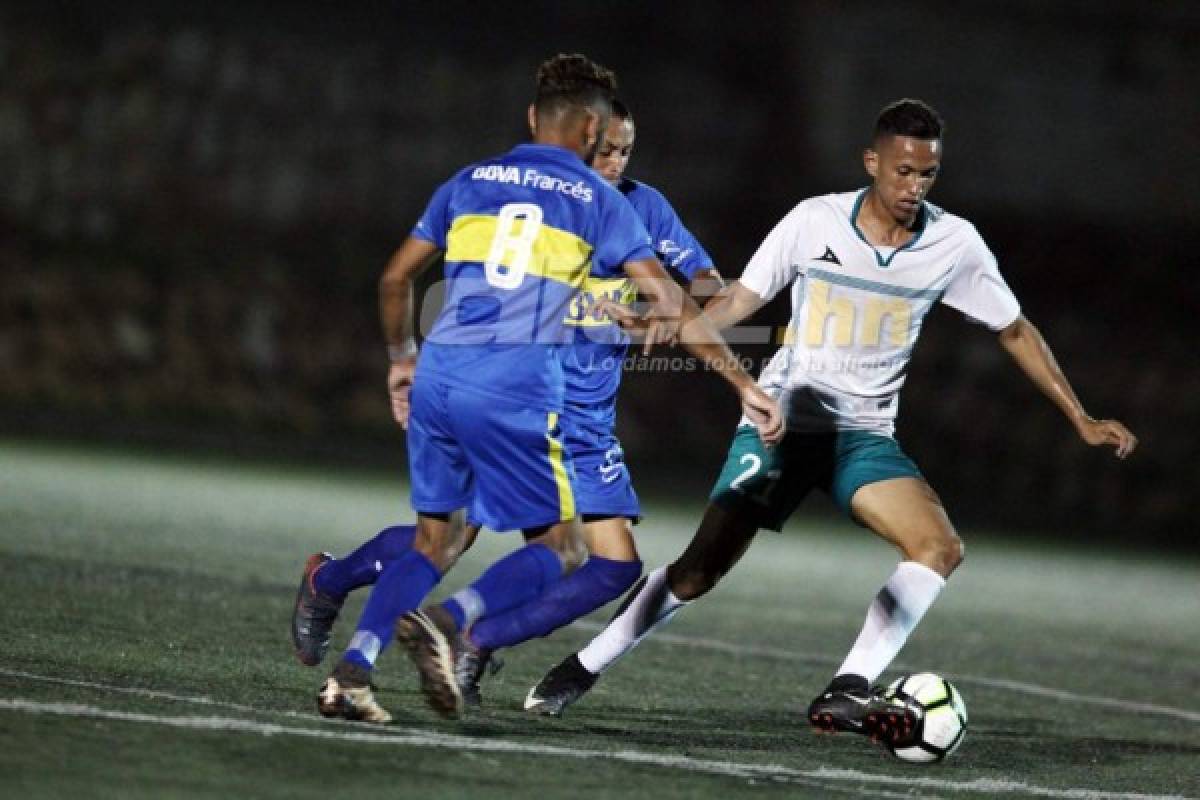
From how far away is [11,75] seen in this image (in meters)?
20.1

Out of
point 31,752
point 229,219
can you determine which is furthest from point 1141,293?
point 31,752

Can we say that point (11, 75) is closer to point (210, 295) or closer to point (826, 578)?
point (210, 295)

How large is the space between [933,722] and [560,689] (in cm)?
129

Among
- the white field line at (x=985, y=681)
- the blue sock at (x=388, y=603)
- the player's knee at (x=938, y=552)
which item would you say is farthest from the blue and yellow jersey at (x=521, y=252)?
the white field line at (x=985, y=681)

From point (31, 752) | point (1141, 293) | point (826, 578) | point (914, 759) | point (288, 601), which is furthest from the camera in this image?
point (1141, 293)

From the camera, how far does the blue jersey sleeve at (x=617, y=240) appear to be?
Result: 19.2 feet

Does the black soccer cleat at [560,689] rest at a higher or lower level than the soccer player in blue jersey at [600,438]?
lower

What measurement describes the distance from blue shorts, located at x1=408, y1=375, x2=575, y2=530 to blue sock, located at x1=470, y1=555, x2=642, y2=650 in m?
0.36

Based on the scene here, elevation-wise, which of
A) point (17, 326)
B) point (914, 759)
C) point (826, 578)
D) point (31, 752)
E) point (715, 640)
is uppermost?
point (31, 752)

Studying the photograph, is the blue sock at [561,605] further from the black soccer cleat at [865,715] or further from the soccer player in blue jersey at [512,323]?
the black soccer cleat at [865,715]

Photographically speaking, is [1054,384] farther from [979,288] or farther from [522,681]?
[522,681]

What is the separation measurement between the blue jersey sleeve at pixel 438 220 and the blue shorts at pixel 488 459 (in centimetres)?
43

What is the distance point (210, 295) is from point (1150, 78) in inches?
432

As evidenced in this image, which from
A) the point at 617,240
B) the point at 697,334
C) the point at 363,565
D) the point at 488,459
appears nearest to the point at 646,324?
the point at 697,334
